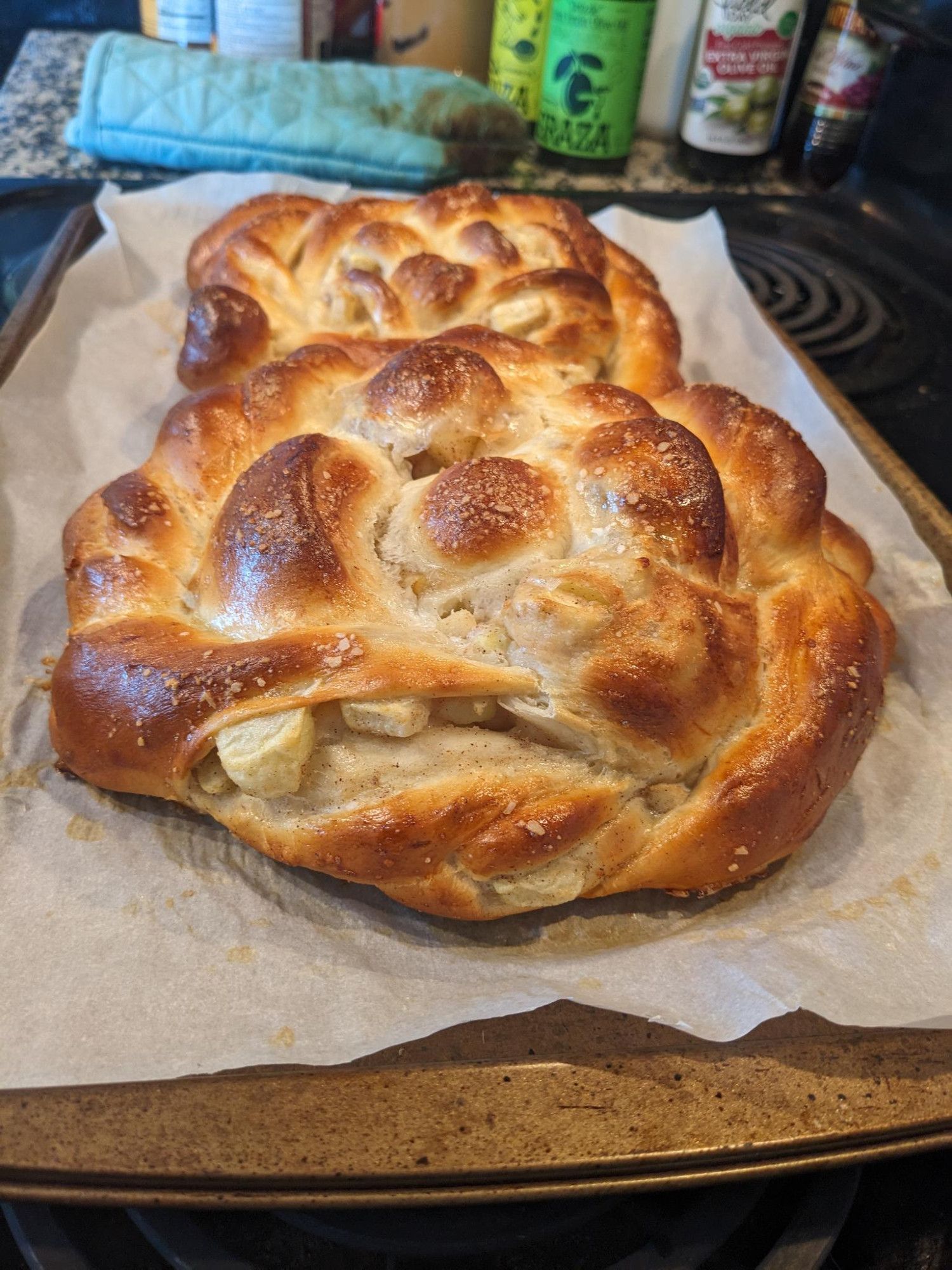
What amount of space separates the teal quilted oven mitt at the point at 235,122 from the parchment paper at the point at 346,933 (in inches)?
51.3

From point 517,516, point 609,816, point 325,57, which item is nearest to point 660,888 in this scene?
point 609,816

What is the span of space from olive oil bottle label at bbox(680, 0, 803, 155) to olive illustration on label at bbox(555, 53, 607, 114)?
25 cm

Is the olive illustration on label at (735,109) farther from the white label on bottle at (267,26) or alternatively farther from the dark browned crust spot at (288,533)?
the dark browned crust spot at (288,533)

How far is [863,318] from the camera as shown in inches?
77.6

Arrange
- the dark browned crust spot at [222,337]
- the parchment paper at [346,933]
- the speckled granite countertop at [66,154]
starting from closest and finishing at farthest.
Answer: the parchment paper at [346,933], the dark browned crust spot at [222,337], the speckled granite countertop at [66,154]

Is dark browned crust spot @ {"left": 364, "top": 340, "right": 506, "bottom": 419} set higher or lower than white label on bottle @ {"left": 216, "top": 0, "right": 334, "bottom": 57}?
lower

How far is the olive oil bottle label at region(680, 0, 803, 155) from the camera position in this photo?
2.05m

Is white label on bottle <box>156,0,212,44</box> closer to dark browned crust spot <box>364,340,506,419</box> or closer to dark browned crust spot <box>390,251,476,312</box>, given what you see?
dark browned crust spot <box>390,251,476,312</box>

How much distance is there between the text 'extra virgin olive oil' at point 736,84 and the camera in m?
2.05

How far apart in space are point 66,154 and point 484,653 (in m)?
2.12

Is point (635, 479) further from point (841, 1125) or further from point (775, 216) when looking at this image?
point (775, 216)

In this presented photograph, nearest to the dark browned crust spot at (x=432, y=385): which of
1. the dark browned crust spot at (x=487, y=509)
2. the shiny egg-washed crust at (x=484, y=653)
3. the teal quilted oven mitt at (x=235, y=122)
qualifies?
the shiny egg-washed crust at (x=484, y=653)

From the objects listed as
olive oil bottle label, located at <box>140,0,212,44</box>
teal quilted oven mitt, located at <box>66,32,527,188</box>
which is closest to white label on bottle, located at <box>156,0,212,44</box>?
olive oil bottle label, located at <box>140,0,212,44</box>

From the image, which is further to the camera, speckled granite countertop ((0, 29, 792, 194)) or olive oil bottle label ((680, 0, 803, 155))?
speckled granite countertop ((0, 29, 792, 194))
